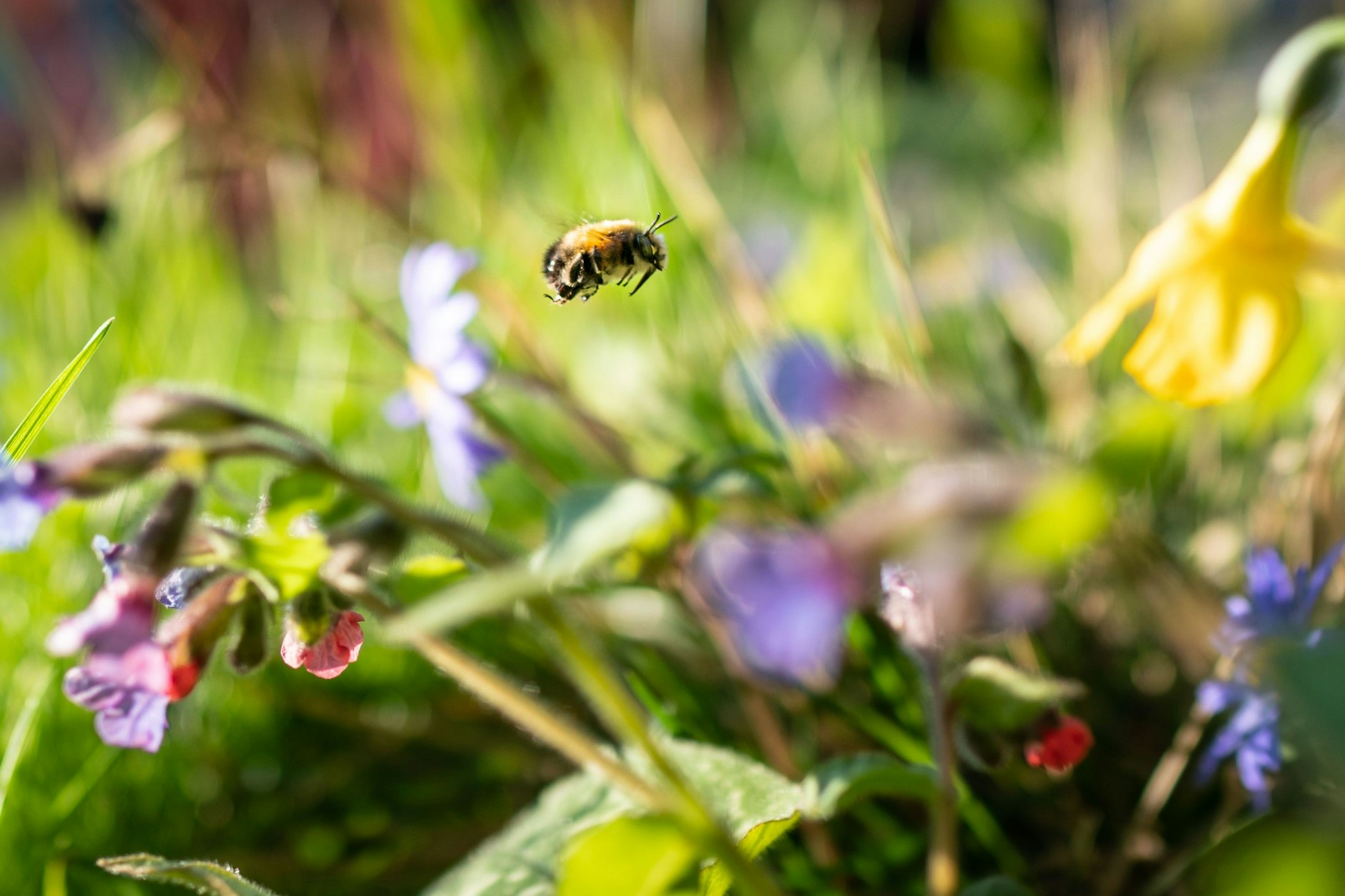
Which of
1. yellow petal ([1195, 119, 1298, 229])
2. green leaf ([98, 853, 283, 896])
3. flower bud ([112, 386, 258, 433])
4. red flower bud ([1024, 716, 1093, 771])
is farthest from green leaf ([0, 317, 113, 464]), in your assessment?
yellow petal ([1195, 119, 1298, 229])

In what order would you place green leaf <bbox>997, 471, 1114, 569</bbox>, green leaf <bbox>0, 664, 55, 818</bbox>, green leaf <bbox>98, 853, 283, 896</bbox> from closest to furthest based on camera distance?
green leaf <bbox>997, 471, 1114, 569</bbox> < green leaf <bbox>98, 853, 283, 896</bbox> < green leaf <bbox>0, 664, 55, 818</bbox>

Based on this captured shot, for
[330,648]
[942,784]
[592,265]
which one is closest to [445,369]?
[592,265]

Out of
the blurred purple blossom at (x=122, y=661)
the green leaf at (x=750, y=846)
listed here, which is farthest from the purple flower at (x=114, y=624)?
the green leaf at (x=750, y=846)

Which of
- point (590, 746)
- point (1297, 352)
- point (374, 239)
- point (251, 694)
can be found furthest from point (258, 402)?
point (1297, 352)

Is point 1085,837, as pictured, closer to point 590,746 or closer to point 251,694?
point 590,746

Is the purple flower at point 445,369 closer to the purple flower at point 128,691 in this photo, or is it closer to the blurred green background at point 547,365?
the blurred green background at point 547,365

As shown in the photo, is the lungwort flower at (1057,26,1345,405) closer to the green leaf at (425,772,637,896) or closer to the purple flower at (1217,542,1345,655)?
the purple flower at (1217,542,1345,655)

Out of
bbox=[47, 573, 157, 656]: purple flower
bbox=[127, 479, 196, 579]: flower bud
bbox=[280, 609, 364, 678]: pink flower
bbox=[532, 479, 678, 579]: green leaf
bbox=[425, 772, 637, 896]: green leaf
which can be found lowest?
bbox=[425, 772, 637, 896]: green leaf
